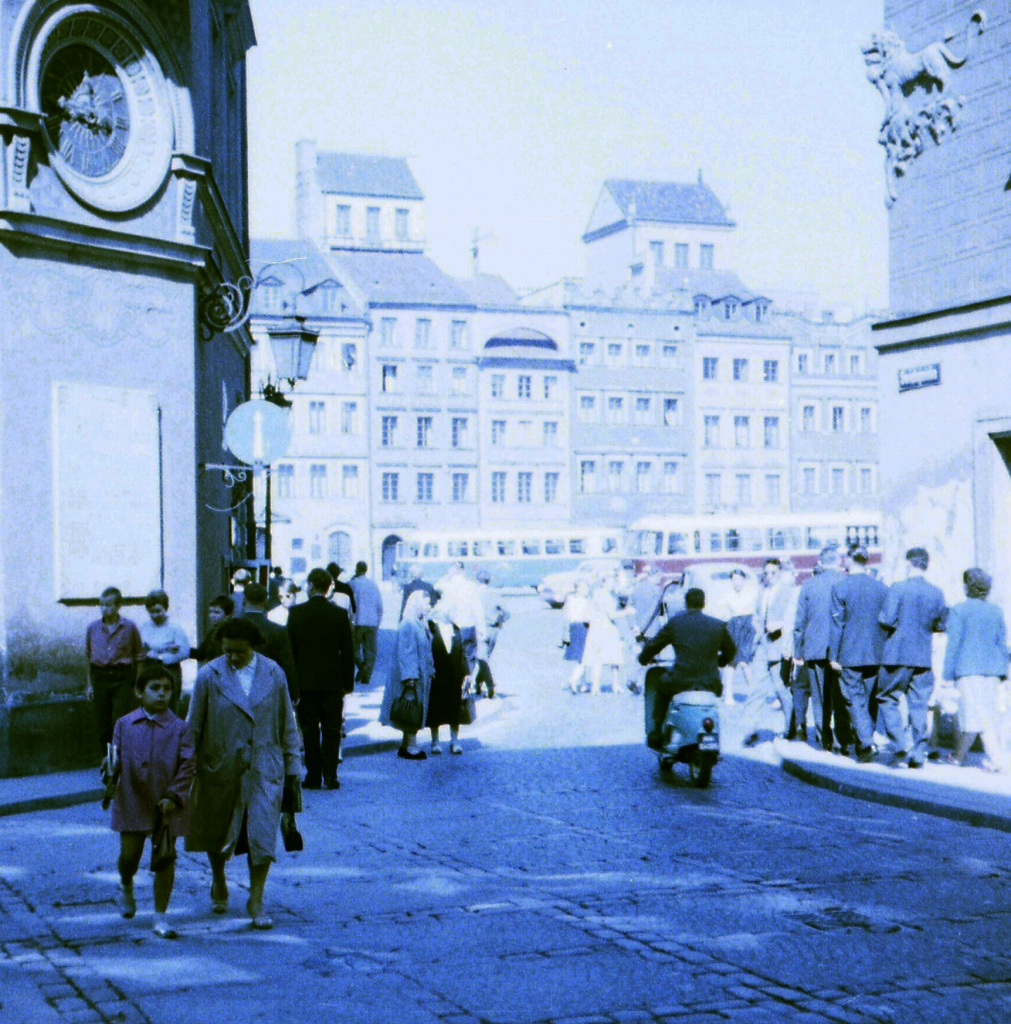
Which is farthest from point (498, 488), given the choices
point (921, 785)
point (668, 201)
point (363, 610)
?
point (921, 785)

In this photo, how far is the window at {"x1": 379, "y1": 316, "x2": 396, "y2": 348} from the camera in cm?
7850

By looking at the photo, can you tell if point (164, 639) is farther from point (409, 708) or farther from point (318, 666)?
point (409, 708)

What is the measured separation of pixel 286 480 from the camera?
75125 millimetres

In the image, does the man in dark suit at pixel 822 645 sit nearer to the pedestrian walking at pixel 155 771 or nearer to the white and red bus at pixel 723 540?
the pedestrian walking at pixel 155 771

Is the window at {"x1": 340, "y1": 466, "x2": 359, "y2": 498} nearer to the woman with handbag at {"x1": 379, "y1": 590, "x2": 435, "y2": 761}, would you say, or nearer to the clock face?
the woman with handbag at {"x1": 379, "y1": 590, "x2": 435, "y2": 761}

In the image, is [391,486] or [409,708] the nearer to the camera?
[409,708]

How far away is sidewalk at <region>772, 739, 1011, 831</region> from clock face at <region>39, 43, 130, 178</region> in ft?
27.0

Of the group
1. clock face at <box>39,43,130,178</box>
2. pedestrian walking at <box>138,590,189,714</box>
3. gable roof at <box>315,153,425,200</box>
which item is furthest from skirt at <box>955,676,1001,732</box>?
gable roof at <box>315,153,425,200</box>

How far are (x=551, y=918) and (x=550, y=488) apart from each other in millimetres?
71849

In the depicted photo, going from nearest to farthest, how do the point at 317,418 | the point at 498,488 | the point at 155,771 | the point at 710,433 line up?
the point at 155,771 < the point at 317,418 < the point at 498,488 < the point at 710,433

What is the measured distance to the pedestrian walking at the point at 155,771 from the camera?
8.13m

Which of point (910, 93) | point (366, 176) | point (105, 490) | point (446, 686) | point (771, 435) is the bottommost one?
point (446, 686)

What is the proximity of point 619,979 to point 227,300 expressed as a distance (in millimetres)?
11127

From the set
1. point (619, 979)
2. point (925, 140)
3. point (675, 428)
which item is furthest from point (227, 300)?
point (675, 428)
